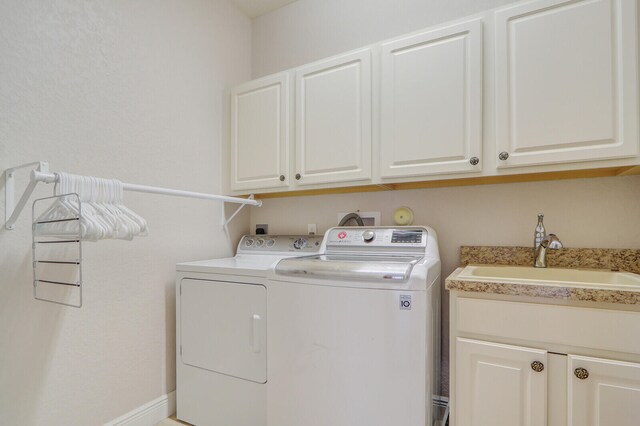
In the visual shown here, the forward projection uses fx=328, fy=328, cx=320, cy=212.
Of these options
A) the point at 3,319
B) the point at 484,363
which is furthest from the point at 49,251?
the point at 484,363

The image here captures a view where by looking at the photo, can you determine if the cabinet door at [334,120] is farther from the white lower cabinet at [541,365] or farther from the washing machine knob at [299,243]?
the white lower cabinet at [541,365]

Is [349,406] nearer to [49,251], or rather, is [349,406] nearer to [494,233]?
[494,233]

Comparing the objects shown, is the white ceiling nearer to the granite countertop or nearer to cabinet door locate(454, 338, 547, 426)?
the granite countertop

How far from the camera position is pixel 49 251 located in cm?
146

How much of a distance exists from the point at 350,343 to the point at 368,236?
0.69 metres

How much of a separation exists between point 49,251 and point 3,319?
0.99 feet

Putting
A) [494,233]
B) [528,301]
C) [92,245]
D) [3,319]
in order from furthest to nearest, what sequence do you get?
[494,233]
[92,245]
[3,319]
[528,301]

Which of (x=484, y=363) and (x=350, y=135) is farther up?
(x=350, y=135)

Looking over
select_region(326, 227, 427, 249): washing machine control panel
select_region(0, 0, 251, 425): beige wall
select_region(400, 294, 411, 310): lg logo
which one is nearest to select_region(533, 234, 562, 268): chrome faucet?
select_region(326, 227, 427, 249): washing machine control panel

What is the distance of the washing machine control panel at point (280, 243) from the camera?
2.12 metres

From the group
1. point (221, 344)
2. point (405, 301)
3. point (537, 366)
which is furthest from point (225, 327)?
point (537, 366)

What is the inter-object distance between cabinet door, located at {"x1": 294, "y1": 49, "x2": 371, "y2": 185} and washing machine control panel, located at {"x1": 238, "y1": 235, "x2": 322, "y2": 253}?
0.39m

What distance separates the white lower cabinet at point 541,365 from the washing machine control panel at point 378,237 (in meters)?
0.49

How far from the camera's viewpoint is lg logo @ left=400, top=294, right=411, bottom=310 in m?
1.24
